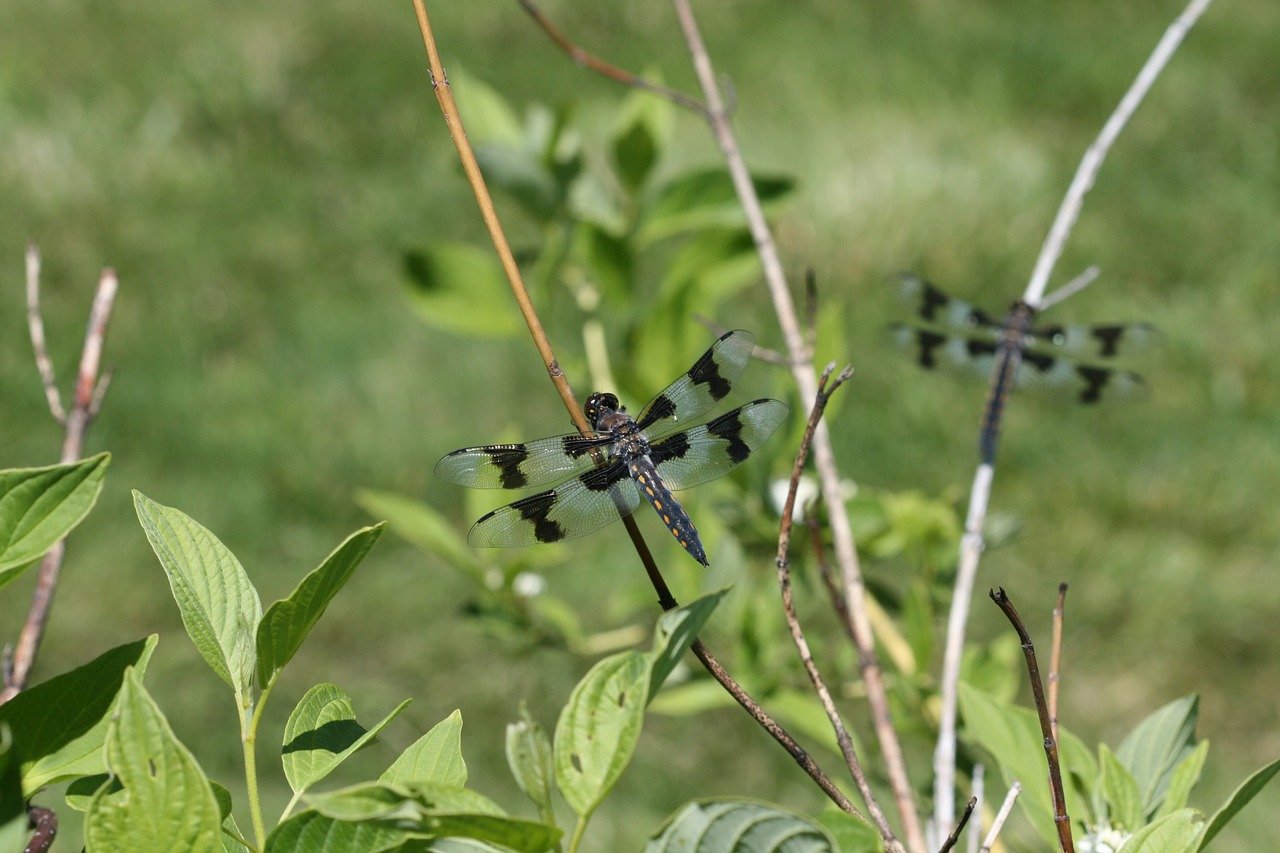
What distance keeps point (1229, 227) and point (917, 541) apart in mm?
3291

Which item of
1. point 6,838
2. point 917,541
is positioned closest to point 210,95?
point 917,541

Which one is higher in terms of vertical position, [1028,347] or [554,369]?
[1028,347]

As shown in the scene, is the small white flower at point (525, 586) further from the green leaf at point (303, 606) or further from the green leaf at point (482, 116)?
the green leaf at point (303, 606)

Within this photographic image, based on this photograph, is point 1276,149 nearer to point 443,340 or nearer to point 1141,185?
point 1141,185

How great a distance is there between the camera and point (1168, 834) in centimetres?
67

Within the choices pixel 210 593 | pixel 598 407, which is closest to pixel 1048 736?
Result: pixel 210 593

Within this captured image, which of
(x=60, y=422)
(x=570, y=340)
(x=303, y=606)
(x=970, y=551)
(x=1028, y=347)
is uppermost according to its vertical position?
(x=570, y=340)

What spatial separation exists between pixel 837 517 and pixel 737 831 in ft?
1.62

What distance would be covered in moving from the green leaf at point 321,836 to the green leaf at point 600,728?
9 cm

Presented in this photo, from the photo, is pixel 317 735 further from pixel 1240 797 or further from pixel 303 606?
pixel 1240 797

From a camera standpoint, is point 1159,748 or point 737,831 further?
point 1159,748

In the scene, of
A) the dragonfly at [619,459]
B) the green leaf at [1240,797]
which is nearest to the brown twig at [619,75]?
the dragonfly at [619,459]

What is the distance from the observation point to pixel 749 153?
459 centimetres

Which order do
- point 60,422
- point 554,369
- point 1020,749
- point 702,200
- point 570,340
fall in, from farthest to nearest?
point 570,340, point 702,200, point 60,422, point 1020,749, point 554,369
